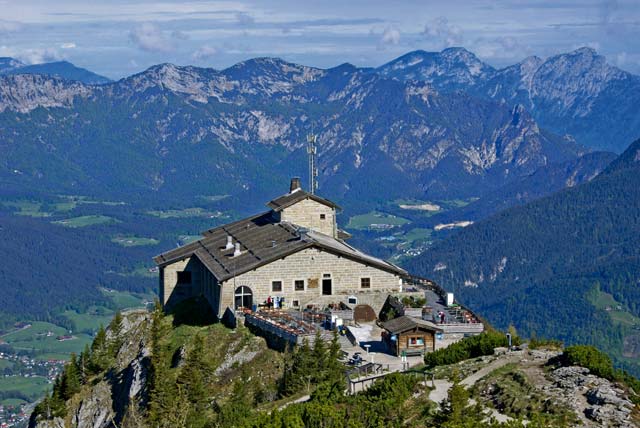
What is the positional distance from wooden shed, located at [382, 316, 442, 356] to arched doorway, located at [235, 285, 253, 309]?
14334mm

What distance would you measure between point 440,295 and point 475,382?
36.1 meters

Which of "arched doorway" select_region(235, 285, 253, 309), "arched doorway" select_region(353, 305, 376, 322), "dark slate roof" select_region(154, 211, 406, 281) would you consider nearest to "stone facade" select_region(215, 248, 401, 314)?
"arched doorway" select_region(235, 285, 253, 309)

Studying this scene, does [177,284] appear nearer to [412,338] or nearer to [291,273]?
[291,273]

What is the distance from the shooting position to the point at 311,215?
91250mm

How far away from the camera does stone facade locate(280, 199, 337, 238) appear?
→ 9069 centimetres

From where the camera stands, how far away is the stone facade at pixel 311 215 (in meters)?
90.7

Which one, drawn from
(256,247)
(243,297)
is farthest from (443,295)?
(243,297)

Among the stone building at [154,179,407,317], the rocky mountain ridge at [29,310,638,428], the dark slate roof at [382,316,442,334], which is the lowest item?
the rocky mountain ridge at [29,310,638,428]

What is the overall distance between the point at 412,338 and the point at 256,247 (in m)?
21.2

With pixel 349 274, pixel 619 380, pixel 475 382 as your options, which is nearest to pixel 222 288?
pixel 349 274

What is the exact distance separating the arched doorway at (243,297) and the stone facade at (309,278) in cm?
24

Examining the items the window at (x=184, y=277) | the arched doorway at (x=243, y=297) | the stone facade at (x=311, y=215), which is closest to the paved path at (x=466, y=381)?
the arched doorway at (x=243, y=297)

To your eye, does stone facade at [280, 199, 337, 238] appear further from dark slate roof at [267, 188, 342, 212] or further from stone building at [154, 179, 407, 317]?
stone building at [154, 179, 407, 317]

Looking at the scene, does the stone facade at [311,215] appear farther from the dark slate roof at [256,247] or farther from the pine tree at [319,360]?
the pine tree at [319,360]
